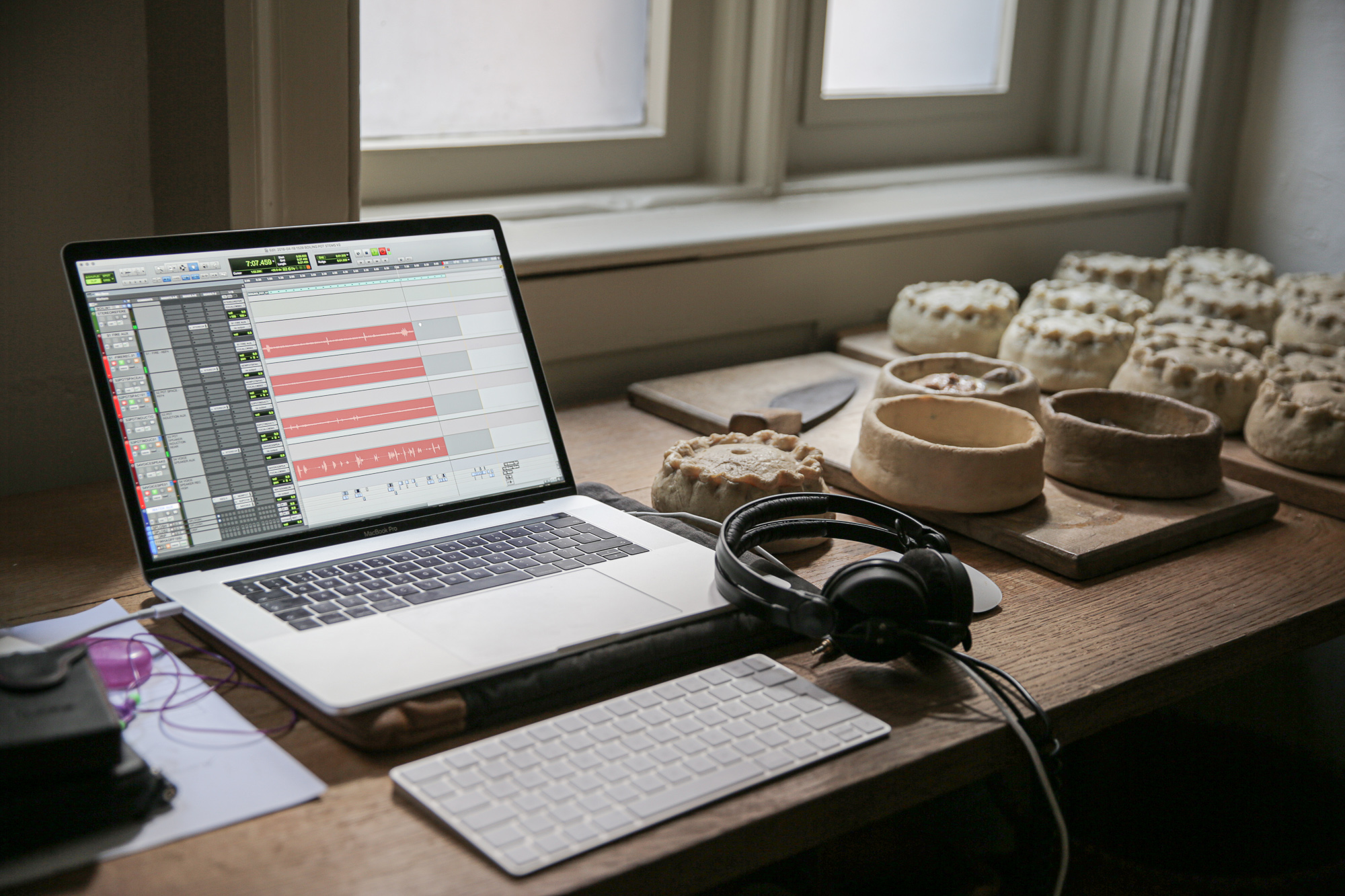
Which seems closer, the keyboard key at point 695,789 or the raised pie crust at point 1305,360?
the keyboard key at point 695,789

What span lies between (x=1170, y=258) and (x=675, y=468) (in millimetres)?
1201

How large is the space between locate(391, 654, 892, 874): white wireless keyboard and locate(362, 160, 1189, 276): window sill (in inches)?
29.7

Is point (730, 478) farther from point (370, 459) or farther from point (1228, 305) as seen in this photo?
point (1228, 305)

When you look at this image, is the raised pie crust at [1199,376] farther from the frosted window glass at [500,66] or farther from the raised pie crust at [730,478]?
the frosted window glass at [500,66]

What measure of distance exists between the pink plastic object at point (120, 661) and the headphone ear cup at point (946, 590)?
52 cm

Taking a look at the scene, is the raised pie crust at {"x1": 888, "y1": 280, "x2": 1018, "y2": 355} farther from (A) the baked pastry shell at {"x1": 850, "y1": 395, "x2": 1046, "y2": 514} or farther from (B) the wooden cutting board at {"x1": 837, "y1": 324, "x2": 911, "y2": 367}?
(A) the baked pastry shell at {"x1": 850, "y1": 395, "x2": 1046, "y2": 514}

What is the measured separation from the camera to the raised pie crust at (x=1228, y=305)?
162 cm

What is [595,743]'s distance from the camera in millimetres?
703

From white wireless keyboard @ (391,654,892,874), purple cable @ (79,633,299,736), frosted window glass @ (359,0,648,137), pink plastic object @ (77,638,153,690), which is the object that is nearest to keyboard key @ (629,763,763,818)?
white wireless keyboard @ (391,654,892,874)

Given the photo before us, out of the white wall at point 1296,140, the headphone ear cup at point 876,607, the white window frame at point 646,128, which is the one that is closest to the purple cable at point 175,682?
the headphone ear cup at point 876,607

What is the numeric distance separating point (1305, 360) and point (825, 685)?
0.96 metres

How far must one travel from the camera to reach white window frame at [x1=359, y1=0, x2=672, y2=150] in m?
1.57

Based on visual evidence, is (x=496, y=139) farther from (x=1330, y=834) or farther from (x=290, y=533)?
(x=1330, y=834)

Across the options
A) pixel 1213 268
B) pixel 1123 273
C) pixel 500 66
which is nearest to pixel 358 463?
pixel 500 66
